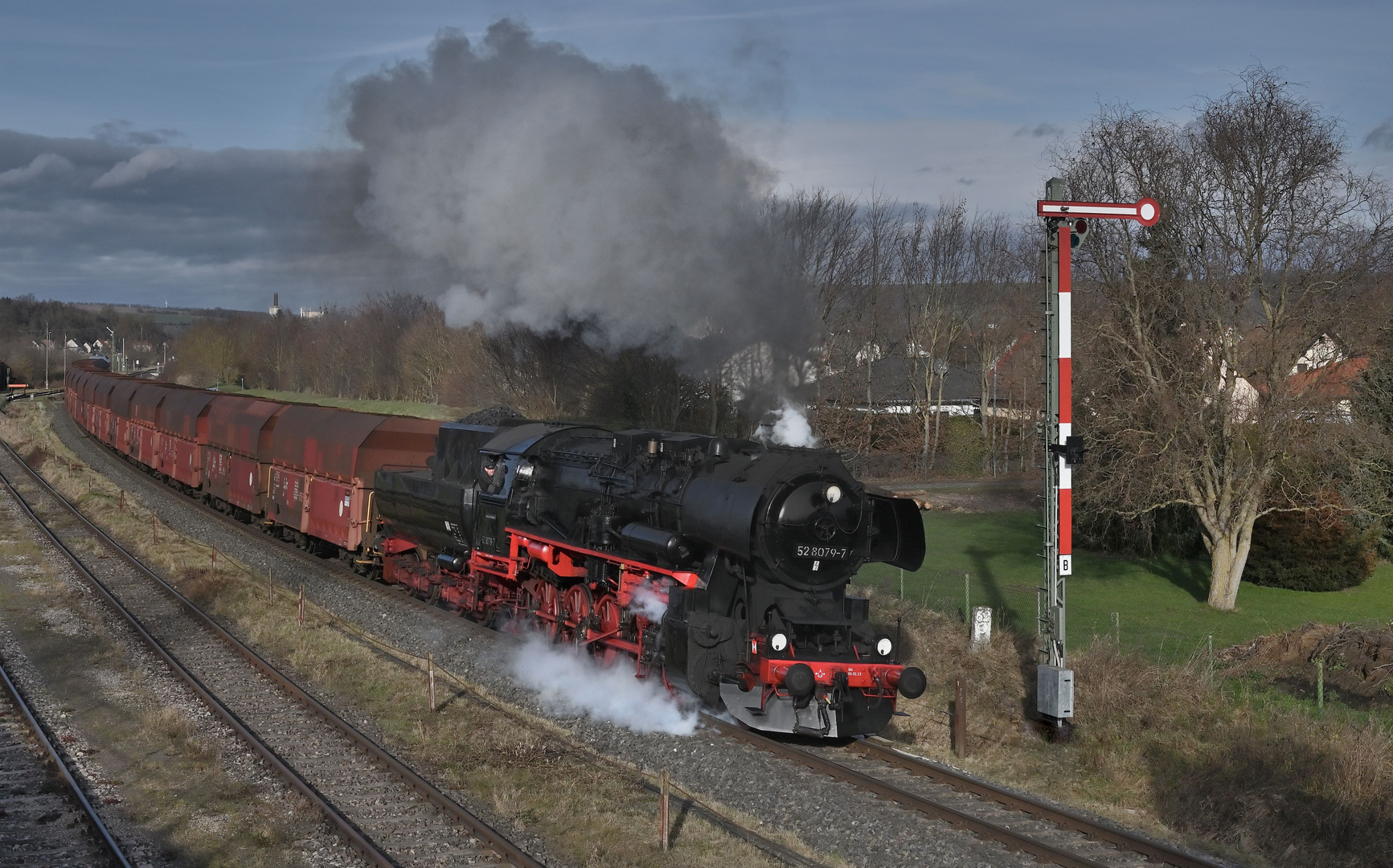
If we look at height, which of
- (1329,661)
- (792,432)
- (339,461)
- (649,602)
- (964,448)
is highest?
(792,432)

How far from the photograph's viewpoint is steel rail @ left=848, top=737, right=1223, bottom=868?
8.62m

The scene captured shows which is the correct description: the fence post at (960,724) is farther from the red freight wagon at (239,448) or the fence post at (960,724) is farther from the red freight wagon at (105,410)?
the red freight wagon at (105,410)

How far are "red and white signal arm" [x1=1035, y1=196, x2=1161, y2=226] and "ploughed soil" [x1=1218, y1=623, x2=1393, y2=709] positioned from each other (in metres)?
6.78

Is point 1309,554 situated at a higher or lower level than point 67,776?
lower

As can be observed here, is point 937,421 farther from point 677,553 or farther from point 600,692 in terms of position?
point 677,553

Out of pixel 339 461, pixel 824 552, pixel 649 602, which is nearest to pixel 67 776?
pixel 649 602

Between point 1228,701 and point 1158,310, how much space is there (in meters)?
12.1

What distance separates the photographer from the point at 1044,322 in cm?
1265

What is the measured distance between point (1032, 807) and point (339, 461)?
15.8m

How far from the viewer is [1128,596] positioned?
81.1ft

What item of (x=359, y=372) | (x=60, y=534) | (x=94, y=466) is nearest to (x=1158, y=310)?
(x=60, y=534)

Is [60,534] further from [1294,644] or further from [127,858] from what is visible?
[1294,644]

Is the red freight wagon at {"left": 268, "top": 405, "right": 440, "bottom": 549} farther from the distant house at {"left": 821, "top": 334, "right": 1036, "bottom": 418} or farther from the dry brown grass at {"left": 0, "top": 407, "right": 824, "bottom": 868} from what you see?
the distant house at {"left": 821, "top": 334, "right": 1036, "bottom": 418}

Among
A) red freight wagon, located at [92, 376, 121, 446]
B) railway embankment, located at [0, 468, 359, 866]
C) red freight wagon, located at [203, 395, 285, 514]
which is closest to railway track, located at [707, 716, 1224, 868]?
railway embankment, located at [0, 468, 359, 866]
